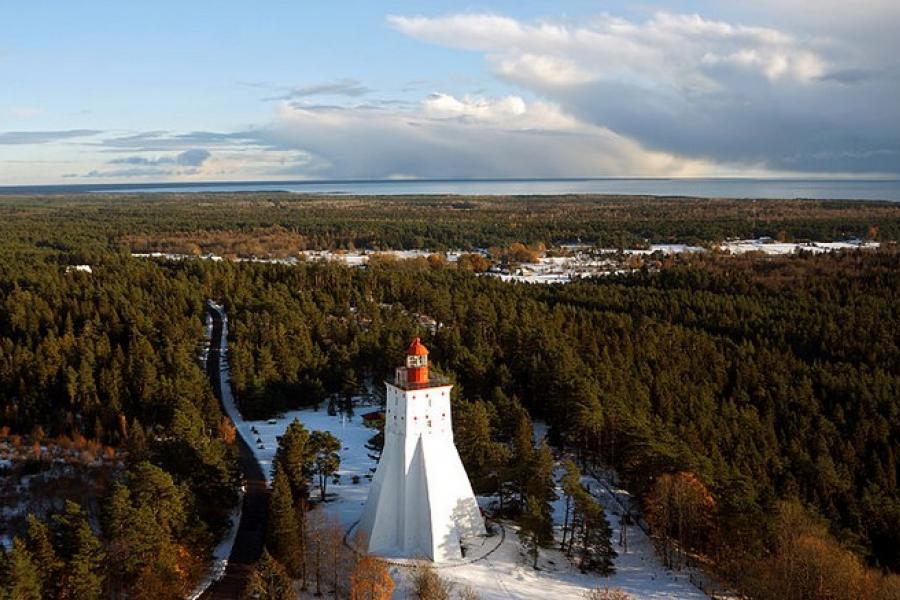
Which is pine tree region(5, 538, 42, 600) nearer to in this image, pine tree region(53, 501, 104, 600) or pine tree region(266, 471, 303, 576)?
pine tree region(53, 501, 104, 600)

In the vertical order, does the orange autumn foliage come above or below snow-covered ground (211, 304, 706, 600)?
above

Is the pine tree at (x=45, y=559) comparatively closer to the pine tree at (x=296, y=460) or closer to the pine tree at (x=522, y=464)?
the pine tree at (x=296, y=460)

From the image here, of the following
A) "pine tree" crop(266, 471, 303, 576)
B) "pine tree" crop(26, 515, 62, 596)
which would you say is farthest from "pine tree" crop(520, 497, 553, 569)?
"pine tree" crop(26, 515, 62, 596)

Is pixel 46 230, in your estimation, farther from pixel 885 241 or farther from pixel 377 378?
pixel 885 241

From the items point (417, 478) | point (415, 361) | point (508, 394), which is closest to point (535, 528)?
point (417, 478)

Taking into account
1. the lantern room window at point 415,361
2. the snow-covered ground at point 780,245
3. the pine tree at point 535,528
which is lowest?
the pine tree at point 535,528

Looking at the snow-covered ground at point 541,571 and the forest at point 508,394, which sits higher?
the forest at point 508,394

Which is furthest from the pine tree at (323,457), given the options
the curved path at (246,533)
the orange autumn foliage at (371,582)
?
the orange autumn foliage at (371,582)

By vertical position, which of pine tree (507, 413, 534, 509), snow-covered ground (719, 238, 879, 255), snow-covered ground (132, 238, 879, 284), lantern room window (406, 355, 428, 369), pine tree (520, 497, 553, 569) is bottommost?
pine tree (520, 497, 553, 569)

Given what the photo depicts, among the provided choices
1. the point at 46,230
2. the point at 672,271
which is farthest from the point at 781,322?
the point at 46,230
